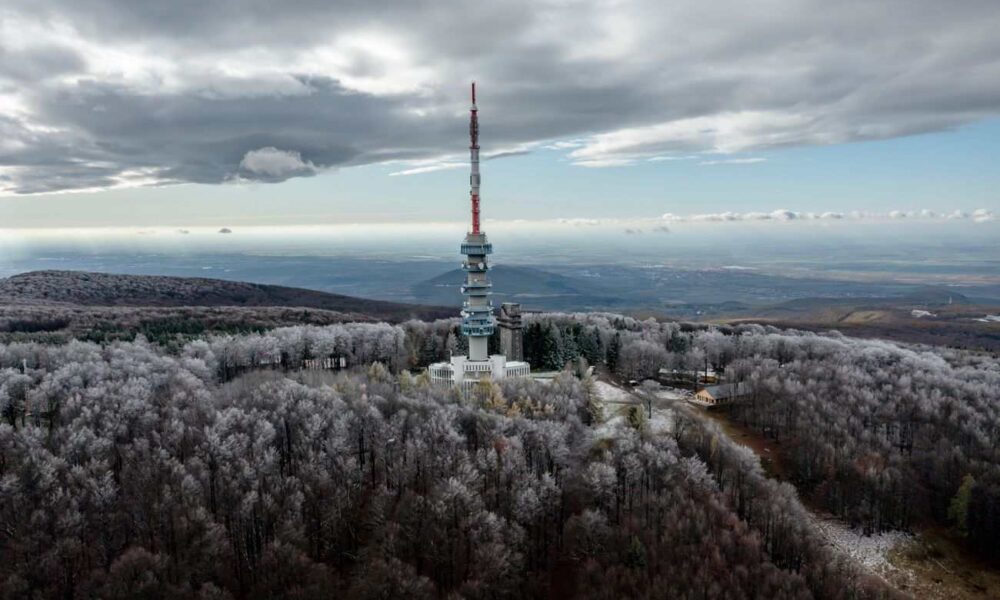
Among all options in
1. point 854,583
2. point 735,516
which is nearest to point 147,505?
point 735,516

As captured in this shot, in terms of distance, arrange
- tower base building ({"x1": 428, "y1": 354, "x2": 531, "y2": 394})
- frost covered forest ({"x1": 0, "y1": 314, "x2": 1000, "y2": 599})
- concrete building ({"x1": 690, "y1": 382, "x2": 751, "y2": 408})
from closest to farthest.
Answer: frost covered forest ({"x1": 0, "y1": 314, "x2": 1000, "y2": 599})
concrete building ({"x1": 690, "y1": 382, "x2": 751, "y2": 408})
tower base building ({"x1": 428, "y1": 354, "x2": 531, "y2": 394})

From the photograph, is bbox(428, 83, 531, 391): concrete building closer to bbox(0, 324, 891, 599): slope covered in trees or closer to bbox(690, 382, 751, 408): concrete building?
bbox(0, 324, 891, 599): slope covered in trees

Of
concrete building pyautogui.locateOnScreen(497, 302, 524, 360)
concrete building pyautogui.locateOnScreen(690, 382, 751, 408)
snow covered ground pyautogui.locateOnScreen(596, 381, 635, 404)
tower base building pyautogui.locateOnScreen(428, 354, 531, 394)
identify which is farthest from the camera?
concrete building pyautogui.locateOnScreen(497, 302, 524, 360)

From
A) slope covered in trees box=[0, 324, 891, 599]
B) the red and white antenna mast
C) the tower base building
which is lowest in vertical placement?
slope covered in trees box=[0, 324, 891, 599]

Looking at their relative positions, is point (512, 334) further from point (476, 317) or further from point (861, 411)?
point (861, 411)

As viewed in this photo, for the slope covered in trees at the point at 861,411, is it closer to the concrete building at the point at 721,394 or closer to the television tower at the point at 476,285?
the concrete building at the point at 721,394

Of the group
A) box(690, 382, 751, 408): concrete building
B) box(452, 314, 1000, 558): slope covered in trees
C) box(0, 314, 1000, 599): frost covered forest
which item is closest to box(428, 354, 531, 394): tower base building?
box(0, 314, 1000, 599): frost covered forest

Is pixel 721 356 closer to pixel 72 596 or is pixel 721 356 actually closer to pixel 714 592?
pixel 714 592
